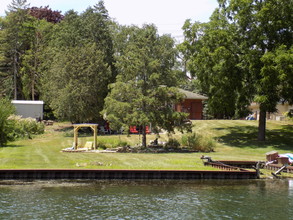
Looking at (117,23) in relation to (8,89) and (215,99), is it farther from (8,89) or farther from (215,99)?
(215,99)

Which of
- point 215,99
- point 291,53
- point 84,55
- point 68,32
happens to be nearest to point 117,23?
point 68,32

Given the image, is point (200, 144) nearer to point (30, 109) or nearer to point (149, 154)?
point (149, 154)

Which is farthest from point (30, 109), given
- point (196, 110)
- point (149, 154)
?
point (149, 154)

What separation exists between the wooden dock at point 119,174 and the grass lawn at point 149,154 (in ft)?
3.22

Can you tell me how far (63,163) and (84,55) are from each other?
2765 cm

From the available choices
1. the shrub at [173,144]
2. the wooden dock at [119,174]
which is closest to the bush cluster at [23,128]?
the shrub at [173,144]

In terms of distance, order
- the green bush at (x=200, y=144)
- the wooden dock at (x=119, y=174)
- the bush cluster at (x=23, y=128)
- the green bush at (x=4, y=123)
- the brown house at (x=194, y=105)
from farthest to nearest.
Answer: the brown house at (x=194, y=105)
the bush cluster at (x=23, y=128)
the green bush at (x=200, y=144)
the green bush at (x=4, y=123)
the wooden dock at (x=119, y=174)

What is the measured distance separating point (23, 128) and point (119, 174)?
24.1 m

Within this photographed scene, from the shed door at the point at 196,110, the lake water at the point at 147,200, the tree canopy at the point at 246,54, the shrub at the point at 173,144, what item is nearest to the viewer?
the lake water at the point at 147,200

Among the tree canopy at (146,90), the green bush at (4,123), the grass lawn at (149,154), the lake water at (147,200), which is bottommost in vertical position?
the lake water at (147,200)

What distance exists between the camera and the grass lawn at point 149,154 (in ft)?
86.0

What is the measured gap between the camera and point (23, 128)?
45094mm

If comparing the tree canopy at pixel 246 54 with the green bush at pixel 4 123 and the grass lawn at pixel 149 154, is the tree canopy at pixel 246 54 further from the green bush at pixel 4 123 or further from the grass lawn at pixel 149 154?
the green bush at pixel 4 123

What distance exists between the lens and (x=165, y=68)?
37094 mm
